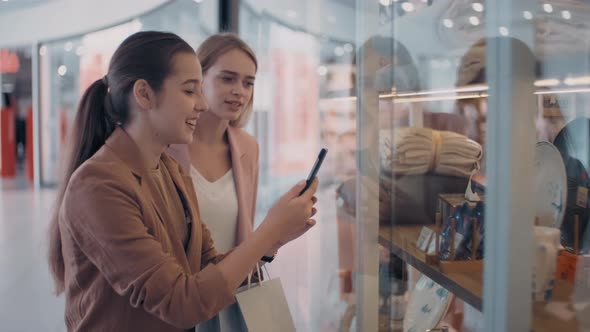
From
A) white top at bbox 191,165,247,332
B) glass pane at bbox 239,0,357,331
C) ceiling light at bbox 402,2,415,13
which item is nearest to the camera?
ceiling light at bbox 402,2,415,13

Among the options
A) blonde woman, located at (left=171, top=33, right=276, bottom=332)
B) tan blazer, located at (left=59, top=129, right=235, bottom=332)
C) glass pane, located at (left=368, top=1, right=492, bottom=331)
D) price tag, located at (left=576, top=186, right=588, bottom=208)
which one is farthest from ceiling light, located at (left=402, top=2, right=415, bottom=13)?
blonde woman, located at (left=171, top=33, right=276, bottom=332)

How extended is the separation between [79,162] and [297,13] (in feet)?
18.2

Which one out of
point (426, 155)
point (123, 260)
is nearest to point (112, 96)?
point (123, 260)

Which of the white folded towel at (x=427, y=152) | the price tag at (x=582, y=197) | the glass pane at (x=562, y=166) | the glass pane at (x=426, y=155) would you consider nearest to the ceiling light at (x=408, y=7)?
the glass pane at (x=426, y=155)

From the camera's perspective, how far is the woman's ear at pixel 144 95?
131cm

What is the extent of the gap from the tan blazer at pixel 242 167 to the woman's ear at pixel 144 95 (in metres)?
0.71

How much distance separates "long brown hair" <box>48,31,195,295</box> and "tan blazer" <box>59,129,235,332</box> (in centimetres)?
10

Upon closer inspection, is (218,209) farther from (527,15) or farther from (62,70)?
(62,70)

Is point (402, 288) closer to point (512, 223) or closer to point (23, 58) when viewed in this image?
point (512, 223)

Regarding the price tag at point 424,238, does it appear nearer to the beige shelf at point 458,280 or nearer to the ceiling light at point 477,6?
the beige shelf at point 458,280

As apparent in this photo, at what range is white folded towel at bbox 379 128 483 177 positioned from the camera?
1055 millimetres

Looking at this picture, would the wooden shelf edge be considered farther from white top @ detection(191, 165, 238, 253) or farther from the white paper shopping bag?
white top @ detection(191, 165, 238, 253)

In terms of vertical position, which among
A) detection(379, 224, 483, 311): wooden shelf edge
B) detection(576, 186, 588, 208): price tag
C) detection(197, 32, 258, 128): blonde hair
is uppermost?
detection(197, 32, 258, 128): blonde hair

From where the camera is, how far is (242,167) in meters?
2.21
